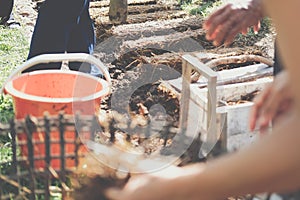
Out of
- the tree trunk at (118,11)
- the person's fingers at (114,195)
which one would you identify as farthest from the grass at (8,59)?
the person's fingers at (114,195)

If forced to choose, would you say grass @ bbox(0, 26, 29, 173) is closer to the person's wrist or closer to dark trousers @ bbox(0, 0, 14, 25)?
dark trousers @ bbox(0, 0, 14, 25)

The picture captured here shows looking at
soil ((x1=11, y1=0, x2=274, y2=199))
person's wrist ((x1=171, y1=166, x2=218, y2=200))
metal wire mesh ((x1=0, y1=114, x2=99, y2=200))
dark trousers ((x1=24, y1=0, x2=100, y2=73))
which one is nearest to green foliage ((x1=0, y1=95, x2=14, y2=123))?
dark trousers ((x1=24, y1=0, x2=100, y2=73))

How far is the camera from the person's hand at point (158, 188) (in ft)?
4.87

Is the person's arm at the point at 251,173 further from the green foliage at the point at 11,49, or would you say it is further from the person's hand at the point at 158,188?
the green foliage at the point at 11,49

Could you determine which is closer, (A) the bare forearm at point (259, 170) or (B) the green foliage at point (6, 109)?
(A) the bare forearm at point (259, 170)

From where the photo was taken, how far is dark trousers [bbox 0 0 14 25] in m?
6.10

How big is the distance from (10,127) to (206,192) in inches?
50.2

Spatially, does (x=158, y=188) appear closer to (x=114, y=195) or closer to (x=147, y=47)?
(x=114, y=195)

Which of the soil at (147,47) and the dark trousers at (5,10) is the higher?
the dark trousers at (5,10)

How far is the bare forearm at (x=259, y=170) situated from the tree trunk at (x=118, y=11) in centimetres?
467

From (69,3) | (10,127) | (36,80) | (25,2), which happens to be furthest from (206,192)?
(25,2)

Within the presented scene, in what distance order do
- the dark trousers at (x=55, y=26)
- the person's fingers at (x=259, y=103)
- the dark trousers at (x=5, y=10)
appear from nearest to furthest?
the person's fingers at (x=259, y=103)
the dark trousers at (x=55, y=26)
the dark trousers at (x=5, y=10)

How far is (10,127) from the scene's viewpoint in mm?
2525

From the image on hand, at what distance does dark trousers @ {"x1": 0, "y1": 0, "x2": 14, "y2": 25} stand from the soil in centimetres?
19
